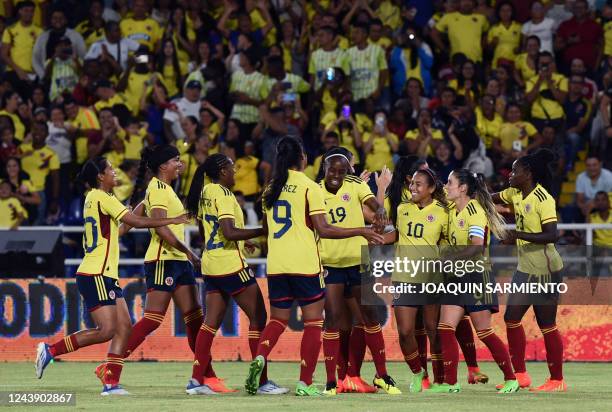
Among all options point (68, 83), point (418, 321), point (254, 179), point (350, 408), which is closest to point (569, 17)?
point (254, 179)

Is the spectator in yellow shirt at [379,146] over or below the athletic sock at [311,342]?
over

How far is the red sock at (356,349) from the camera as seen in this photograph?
12523 millimetres

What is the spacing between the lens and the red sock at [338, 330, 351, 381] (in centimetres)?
1262

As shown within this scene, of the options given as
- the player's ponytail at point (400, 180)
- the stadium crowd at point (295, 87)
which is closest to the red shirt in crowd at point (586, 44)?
the stadium crowd at point (295, 87)

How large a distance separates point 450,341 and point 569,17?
1114cm

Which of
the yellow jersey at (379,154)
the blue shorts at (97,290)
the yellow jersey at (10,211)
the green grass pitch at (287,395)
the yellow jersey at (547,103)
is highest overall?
the yellow jersey at (547,103)

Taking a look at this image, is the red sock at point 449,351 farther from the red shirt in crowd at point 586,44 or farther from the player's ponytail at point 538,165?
the red shirt in crowd at point 586,44

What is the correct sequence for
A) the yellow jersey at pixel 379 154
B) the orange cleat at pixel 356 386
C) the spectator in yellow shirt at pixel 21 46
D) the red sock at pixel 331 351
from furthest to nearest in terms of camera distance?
the spectator in yellow shirt at pixel 21 46 → the yellow jersey at pixel 379 154 → the orange cleat at pixel 356 386 → the red sock at pixel 331 351

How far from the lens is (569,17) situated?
2205cm

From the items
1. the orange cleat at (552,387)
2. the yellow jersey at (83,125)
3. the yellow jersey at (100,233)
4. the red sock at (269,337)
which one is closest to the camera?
the red sock at (269,337)

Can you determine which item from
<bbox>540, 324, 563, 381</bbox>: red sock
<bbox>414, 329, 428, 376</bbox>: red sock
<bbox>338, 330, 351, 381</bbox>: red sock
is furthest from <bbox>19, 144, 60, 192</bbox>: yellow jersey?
<bbox>540, 324, 563, 381</bbox>: red sock

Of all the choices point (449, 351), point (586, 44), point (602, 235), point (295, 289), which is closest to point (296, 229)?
point (295, 289)

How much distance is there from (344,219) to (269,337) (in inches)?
53.5

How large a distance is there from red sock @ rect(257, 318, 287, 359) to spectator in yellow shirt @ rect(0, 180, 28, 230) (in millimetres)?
7816
